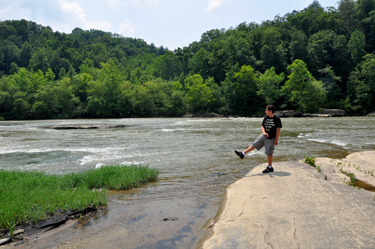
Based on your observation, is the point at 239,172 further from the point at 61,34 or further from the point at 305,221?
the point at 61,34

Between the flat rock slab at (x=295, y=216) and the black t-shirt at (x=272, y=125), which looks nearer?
the flat rock slab at (x=295, y=216)

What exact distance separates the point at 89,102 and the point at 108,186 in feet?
240

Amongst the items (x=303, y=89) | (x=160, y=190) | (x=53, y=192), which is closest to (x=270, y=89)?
(x=303, y=89)

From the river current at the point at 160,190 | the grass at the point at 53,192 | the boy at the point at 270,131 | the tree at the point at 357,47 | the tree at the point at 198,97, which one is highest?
the tree at the point at 357,47

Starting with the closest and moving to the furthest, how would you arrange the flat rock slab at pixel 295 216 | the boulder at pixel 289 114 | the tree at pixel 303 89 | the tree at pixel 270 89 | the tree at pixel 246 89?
the flat rock slab at pixel 295 216 < the boulder at pixel 289 114 < the tree at pixel 303 89 < the tree at pixel 270 89 < the tree at pixel 246 89

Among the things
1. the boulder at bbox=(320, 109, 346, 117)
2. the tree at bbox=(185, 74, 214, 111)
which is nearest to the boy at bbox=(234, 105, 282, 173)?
the boulder at bbox=(320, 109, 346, 117)

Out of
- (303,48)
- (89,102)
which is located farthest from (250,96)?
(89,102)

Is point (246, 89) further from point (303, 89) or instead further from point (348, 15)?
point (348, 15)

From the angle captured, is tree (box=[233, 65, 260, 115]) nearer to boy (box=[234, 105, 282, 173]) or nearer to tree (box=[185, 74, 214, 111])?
tree (box=[185, 74, 214, 111])

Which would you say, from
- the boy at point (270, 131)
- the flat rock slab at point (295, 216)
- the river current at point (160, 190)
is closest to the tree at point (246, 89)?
the river current at point (160, 190)

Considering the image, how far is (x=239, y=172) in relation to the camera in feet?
33.4

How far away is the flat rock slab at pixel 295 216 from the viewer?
389 centimetres

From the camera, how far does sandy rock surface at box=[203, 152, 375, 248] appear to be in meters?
3.90

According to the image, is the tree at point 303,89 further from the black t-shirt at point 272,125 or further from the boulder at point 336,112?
the black t-shirt at point 272,125
